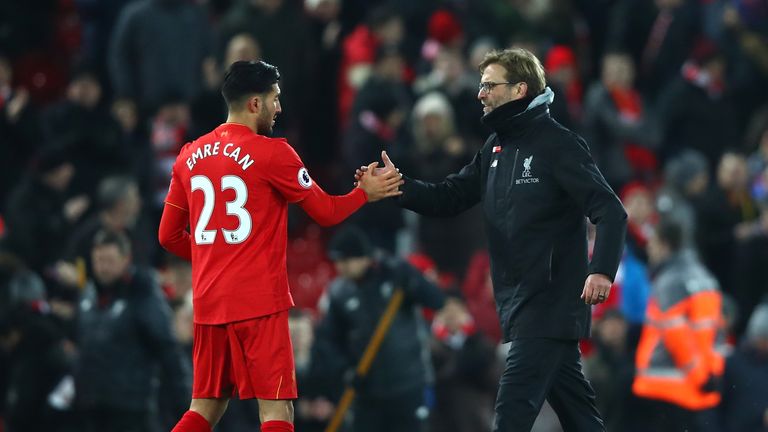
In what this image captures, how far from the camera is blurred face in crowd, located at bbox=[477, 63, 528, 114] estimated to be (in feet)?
25.1

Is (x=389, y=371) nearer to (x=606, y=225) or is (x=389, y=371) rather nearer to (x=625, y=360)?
(x=625, y=360)

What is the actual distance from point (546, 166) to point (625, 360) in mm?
5033

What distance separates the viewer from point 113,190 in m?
12.6

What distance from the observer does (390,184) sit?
7855 millimetres

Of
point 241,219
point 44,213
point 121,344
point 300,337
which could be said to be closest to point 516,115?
point 241,219

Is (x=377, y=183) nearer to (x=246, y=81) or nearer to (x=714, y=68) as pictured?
(x=246, y=81)

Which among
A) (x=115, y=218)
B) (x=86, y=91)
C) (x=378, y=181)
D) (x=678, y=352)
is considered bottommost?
(x=678, y=352)

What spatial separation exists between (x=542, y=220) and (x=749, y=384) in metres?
5.61

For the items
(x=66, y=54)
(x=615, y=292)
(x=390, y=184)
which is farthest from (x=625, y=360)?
(x=66, y=54)

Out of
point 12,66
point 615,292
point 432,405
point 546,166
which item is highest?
point 12,66

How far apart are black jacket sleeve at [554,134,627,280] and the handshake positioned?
34.5 inches

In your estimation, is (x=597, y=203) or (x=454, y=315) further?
(x=454, y=315)

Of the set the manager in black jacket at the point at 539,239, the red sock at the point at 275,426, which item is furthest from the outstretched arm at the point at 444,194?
the red sock at the point at 275,426

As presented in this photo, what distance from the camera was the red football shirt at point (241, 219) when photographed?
722cm
